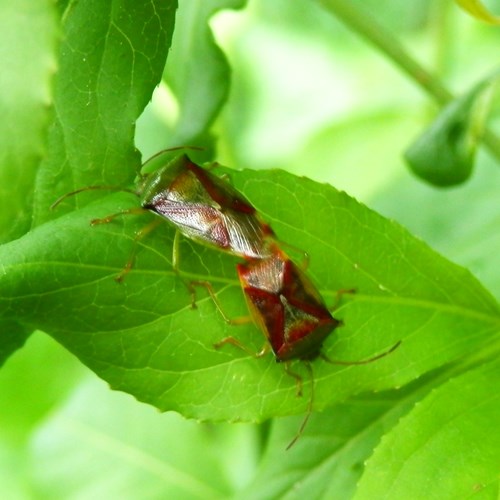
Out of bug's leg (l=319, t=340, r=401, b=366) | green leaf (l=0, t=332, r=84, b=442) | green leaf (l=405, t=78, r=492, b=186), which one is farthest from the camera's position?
green leaf (l=0, t=332, r=84, b=442)

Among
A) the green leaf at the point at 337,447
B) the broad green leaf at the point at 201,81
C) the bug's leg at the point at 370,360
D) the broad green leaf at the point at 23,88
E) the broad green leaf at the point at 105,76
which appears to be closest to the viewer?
the broad green leaf at the point at 23,88

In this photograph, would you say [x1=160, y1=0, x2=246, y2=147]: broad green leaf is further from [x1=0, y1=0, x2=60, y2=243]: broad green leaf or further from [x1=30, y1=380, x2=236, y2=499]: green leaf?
[x1=30, y1=380, x2=236, y2=499]: green leaf

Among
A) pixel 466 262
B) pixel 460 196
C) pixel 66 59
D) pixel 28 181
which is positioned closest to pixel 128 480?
pixel 466 262

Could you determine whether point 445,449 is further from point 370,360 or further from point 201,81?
point 201,81

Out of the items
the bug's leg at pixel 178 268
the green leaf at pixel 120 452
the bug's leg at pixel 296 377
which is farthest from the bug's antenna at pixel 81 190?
the green leaf at pixel 120 452

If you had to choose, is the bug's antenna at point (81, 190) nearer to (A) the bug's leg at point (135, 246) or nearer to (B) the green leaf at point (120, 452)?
(A) the bug's leg at point (135, 246)

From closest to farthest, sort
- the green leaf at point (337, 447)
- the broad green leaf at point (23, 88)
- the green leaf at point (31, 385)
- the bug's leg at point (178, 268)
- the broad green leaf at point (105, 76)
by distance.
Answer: the broad green leaf at point (23, 88) → the broad green leaf at point (105, 76) → the bug's leg at point (178, 268) → the green leaf at point (337, 447) → the green leaf at point (31, 385)

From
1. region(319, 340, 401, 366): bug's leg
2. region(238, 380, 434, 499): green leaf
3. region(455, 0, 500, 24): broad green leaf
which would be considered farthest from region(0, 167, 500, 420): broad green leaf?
region(455, 0, 500, 24): broad green leaf
